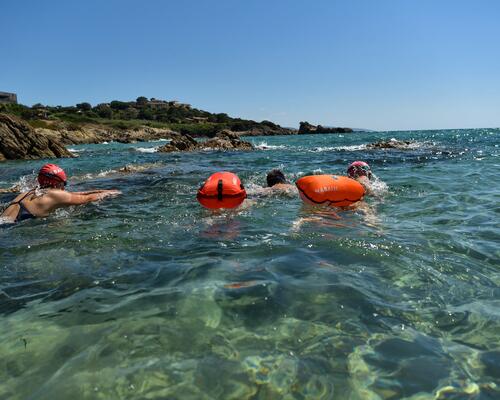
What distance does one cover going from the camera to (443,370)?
296 centimetres

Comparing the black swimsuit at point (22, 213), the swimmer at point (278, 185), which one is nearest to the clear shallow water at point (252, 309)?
the black swimsuit at point (22, 213)

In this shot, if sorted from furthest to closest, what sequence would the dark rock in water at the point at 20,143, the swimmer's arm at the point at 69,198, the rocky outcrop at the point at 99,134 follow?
the rocky outcrop at the point at 99,134 < the dark rock in water at the point at 20,143 < the swimmer's arm at the point at 69,198

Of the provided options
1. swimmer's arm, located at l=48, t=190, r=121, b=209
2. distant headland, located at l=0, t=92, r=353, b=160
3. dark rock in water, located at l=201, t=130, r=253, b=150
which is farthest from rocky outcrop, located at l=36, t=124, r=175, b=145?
swimmer's arm, located at l=48, t=190, r=121, b=209

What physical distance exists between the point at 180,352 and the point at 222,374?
426 mm

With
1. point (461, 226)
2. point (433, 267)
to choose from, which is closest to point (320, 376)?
point (433, 267)

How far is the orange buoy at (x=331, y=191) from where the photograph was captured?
323 inches

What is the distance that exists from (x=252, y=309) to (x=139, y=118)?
4919 inches

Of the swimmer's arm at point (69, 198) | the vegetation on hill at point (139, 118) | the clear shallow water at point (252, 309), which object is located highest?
the vegetation on hill at point (139, 118)

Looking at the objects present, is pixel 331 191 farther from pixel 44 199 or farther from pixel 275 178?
pixel 44 199

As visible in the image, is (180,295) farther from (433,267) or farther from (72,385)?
(433,267)

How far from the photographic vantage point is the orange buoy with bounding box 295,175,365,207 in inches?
323

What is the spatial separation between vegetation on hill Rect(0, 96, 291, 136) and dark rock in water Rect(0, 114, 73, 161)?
50.2 metres

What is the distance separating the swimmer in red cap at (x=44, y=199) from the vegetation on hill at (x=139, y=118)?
71.0 metres

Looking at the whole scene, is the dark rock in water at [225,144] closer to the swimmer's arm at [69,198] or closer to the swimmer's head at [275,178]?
the swimmer's head at [275,178]
